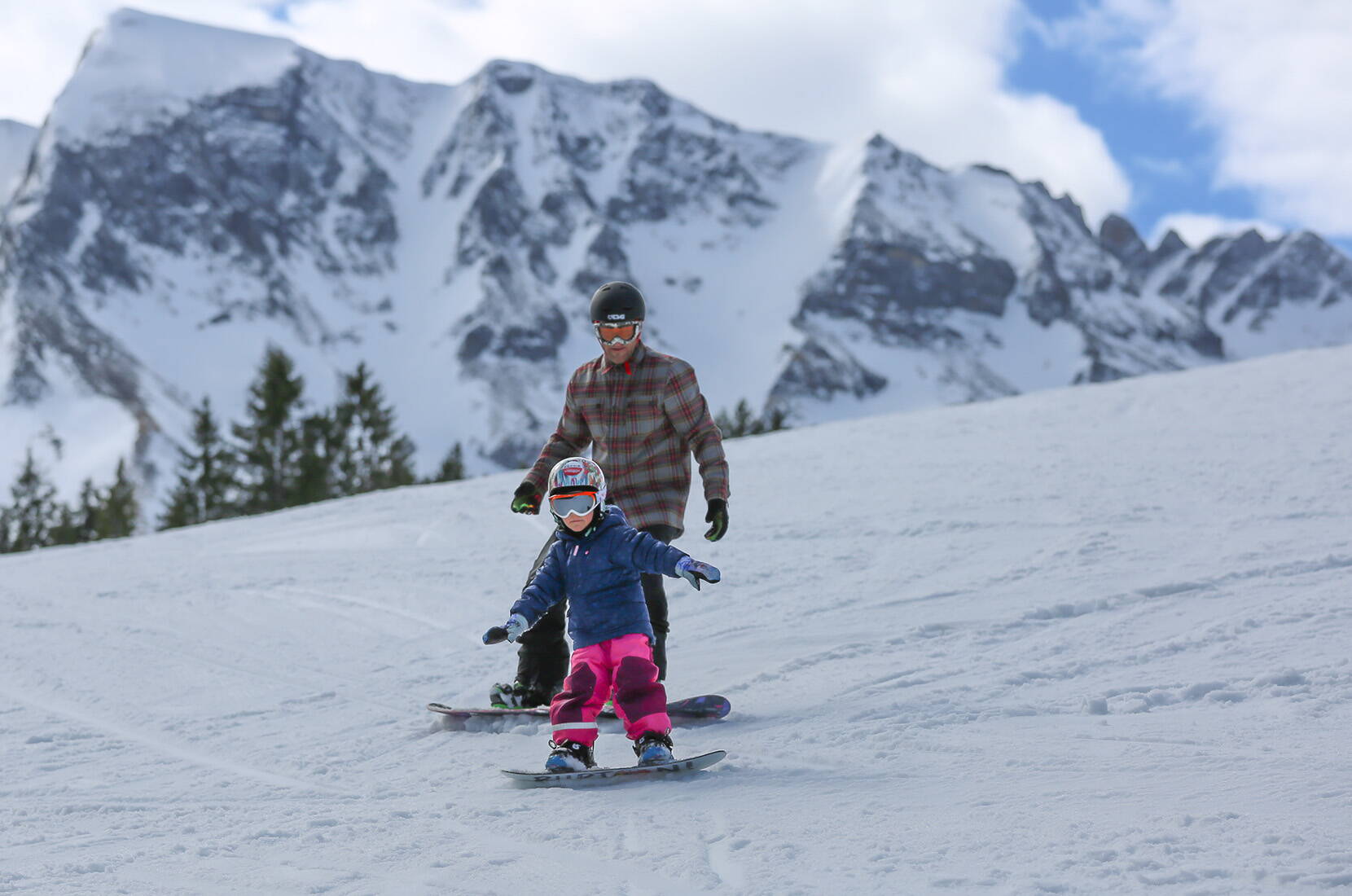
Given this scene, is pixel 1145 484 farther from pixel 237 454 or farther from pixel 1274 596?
pixel 237 454

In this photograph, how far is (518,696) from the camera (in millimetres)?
5359

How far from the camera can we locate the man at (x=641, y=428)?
5.00 meters

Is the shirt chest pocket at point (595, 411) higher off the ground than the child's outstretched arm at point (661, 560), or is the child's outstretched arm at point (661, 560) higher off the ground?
the shirt chest pocket at point (595, 411)

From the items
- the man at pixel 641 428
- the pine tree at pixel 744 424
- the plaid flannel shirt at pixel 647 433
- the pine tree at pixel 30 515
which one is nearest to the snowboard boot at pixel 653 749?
the man at pixel 641 428

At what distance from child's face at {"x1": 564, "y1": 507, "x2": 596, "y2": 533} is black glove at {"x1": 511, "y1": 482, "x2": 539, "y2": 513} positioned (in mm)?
564

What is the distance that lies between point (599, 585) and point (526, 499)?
0.76m

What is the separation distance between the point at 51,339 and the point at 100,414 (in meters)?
29.2

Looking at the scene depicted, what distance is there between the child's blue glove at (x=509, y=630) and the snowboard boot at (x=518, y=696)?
1217 mm

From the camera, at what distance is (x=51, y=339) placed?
476 feet

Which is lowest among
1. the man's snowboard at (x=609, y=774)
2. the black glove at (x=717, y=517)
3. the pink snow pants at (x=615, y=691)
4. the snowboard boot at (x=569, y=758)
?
the man's snowboard at (x=609, y=774)

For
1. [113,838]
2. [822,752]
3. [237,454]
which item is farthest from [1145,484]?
[237,454]

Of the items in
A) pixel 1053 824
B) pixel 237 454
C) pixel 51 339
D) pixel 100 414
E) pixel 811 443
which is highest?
pixel 51 339

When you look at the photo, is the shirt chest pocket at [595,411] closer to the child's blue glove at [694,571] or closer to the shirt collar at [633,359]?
the shirt collar at [633,359]

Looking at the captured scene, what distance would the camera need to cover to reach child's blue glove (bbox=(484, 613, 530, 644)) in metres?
4.02
